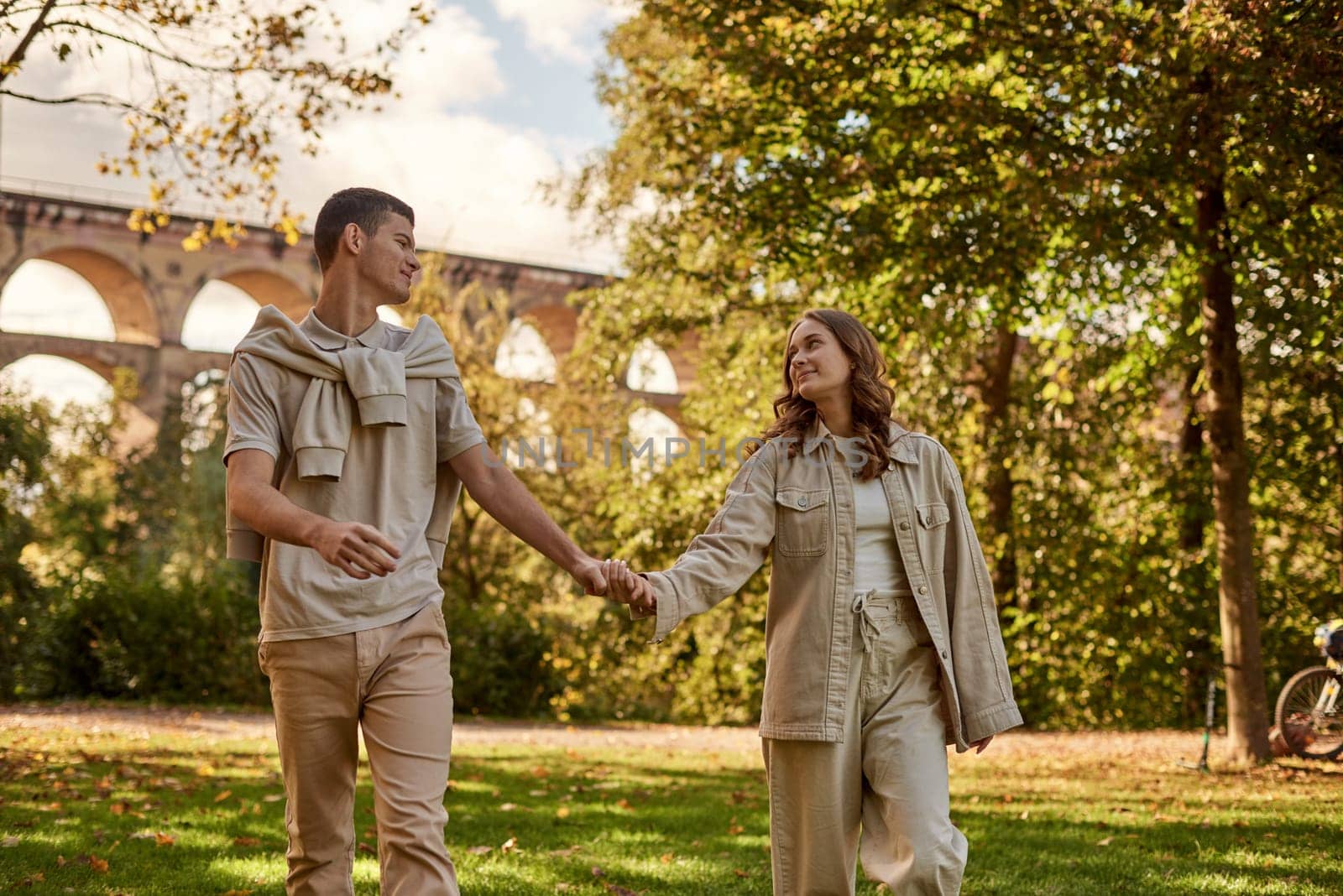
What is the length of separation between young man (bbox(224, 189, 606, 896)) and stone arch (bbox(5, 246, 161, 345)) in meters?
36.9

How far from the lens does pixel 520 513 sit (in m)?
3.06

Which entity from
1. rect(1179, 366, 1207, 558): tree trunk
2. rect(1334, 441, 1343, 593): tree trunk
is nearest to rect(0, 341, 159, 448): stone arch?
rect(1179, 366, 1207, 558): tree trunk

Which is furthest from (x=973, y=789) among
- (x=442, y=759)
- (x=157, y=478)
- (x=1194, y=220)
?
(x=157, y=478)

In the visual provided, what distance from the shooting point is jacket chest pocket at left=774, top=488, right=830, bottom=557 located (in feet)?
10.9

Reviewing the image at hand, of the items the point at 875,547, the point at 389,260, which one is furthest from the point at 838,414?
the point at 389,260

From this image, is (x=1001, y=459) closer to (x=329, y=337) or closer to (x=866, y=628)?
Result: (x=866, y=628)

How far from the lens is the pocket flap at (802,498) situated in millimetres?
3361

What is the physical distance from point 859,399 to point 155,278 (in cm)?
3733

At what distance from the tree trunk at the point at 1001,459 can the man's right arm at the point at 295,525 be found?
11.6 metres

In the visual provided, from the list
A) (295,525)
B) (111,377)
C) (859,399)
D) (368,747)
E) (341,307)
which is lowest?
(368,747)

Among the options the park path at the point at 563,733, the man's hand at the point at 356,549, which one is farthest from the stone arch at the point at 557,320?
the man's hand at the point at 356,549

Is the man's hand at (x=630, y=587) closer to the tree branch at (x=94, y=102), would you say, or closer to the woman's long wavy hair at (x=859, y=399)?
the woman's long wavy hair at (x=859, y=399)

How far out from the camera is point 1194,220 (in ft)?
30.0

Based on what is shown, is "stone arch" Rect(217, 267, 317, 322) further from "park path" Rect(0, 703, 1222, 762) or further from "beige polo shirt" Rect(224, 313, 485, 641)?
"beige polo shirt" Rect(224, 313, 485, 641)
